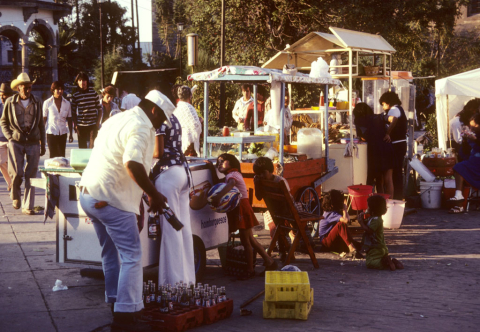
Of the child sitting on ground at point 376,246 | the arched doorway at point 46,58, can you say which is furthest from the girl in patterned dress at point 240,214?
the arched doorway at point 46,58

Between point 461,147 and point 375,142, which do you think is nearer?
point 375,142

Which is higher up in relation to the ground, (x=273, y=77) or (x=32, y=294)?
(x=273, y=77)

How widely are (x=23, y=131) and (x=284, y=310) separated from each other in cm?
602

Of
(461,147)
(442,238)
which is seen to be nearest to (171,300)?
(442,238)

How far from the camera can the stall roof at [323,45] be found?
41.0ft

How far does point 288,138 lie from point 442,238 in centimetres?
265

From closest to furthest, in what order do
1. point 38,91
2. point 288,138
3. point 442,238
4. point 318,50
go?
point 442,238 < point 288,138 < point 318,50 < point 38,91

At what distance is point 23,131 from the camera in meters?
9.72

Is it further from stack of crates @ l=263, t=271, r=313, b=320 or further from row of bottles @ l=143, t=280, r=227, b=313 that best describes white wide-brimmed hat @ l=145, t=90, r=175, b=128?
stack of crates @ l=263, t=271, r=313, b=320

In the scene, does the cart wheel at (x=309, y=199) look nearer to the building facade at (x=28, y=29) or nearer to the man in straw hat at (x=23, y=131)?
the man in straw hat at (x=23, y=131)

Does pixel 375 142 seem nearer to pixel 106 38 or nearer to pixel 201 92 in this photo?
pixel 201 92

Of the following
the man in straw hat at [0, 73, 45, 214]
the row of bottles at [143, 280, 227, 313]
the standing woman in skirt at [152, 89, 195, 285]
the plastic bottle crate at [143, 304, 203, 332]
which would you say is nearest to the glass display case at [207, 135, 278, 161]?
the standing woman in skirt at [152, 89, 195, 285]

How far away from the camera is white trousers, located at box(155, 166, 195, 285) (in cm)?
553

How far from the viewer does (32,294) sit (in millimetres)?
5828
